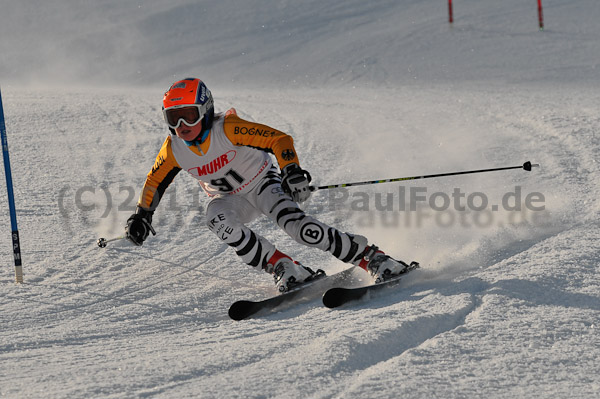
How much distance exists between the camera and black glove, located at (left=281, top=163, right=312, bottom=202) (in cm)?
454

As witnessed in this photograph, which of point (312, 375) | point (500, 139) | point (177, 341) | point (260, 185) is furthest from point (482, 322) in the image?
point (500, 139)

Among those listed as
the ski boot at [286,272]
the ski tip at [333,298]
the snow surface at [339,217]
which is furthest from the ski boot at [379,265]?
the ski tip at [333,298]

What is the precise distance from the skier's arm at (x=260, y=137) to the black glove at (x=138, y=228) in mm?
813

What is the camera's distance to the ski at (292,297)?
4.23m

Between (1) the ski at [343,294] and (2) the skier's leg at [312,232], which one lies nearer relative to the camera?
(1) the ski at [343,294]

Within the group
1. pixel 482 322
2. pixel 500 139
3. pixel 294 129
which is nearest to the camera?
pixel 482 322

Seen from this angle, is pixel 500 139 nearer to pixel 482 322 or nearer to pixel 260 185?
pixel 260 185

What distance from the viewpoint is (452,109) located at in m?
9.72

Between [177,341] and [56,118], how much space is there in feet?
22.5

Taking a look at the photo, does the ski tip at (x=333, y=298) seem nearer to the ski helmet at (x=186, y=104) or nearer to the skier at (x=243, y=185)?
the skier at (x=243, y=185)

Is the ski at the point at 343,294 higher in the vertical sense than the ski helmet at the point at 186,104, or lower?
lower

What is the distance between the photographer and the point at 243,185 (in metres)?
5.10

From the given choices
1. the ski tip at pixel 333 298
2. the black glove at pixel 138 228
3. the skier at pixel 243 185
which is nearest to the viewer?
the ski tip at pixel 333 298

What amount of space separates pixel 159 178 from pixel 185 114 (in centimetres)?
61
